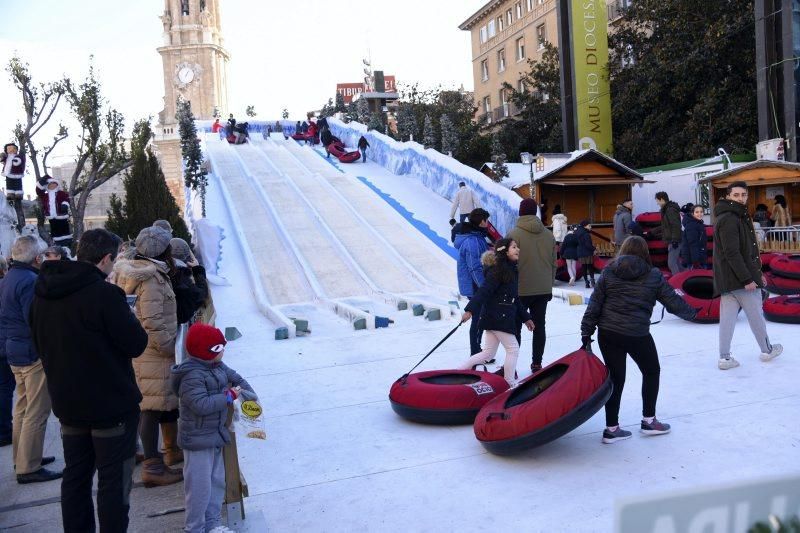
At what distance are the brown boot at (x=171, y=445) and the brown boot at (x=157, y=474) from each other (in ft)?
0.52

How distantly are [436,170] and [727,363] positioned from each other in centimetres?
1640

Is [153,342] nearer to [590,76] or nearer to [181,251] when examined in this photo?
[181,251]

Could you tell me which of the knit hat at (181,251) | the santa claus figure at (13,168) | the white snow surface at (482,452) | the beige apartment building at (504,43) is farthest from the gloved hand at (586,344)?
the beige apartment building at (504,43)

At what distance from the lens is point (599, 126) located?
2528 centimetres

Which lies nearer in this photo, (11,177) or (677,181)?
(11,177)

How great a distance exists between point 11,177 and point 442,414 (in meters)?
8.19

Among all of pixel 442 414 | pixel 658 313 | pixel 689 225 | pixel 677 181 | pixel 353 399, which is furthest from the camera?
pixel 677 181

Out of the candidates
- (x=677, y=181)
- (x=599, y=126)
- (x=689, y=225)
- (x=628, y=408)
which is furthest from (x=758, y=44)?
(x=628, y=408)

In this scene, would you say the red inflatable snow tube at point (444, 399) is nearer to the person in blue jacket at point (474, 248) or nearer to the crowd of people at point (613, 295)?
the crowd of people at point (613, 295)

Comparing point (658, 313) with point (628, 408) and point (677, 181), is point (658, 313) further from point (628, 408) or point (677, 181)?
point (677, 181)

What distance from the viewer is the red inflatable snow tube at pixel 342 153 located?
2912 centimetres

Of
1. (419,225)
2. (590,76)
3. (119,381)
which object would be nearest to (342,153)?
(590,76)

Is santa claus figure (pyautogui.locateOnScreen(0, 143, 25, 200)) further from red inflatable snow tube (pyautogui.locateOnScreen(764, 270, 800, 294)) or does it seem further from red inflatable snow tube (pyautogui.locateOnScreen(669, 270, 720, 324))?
red inflatable snow tube (pyautogui.locateOnScreen(764, 270, 800, 294))

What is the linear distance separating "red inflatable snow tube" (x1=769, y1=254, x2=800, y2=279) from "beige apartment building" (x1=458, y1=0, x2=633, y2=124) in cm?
3469
